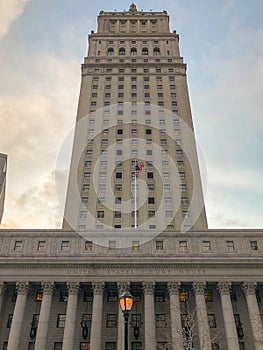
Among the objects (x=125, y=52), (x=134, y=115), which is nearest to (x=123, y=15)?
(x=125, y=52)

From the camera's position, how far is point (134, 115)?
79.2 m

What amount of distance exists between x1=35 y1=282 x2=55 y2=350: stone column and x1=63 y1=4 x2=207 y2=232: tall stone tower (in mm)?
17528

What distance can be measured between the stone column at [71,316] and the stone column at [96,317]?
7.37 ft

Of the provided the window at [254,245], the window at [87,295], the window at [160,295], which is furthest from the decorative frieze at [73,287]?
the window at [254,245]

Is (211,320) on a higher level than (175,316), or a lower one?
higher

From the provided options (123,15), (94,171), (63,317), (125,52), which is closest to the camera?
(63,317)

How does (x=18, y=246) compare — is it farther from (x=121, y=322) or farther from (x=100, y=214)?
(x=100, y=214)

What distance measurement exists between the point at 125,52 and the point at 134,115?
27.8 meters

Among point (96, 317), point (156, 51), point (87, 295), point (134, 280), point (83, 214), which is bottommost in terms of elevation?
point (96, 317)

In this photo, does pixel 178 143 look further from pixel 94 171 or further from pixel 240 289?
pixel 240 289

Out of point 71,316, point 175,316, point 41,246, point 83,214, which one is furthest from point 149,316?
point 83,214

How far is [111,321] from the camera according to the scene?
147ft

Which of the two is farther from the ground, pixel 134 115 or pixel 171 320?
pixel 134 115

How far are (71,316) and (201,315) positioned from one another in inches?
612
